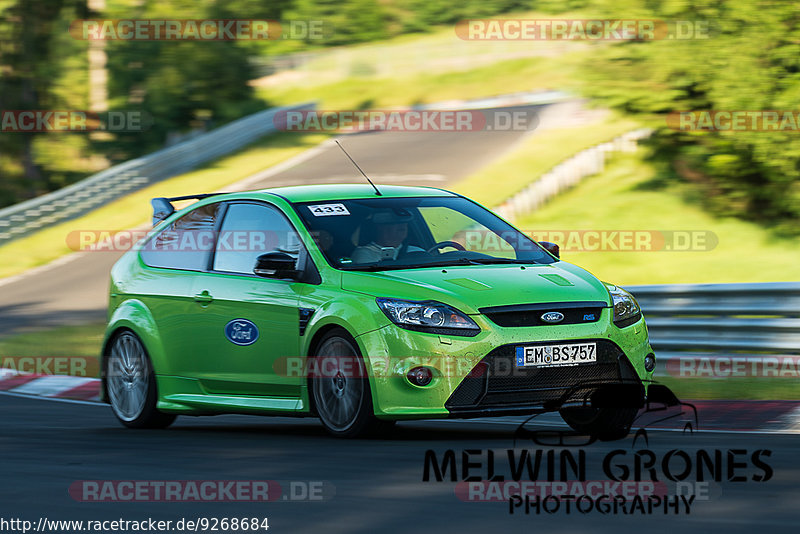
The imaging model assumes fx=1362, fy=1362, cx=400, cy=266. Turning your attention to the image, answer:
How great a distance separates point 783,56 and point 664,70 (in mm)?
1986

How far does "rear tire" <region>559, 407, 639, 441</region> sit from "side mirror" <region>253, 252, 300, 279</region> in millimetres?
1902

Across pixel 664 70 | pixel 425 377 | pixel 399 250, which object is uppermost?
pixel 664 70

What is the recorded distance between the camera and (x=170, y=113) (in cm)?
3512

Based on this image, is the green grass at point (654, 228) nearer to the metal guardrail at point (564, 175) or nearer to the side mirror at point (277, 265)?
the metal guardrail at point (564, 175)

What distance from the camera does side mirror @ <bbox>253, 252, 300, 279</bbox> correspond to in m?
8.52

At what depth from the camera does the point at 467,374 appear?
7.71 metres

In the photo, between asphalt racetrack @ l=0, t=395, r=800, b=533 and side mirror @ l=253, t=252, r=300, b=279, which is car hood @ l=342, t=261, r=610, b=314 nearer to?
side mirror @ l=253, t=252, r=300, b=279

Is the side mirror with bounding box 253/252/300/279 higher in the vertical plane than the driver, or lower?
lower

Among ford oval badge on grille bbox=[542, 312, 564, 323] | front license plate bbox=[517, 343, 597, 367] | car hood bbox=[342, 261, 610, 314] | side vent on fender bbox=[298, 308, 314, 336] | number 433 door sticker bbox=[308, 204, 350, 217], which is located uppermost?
number 433 door sticker bbox=[308, 204, 350, 217]

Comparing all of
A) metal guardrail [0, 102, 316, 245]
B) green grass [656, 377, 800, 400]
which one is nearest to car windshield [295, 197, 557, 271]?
green grass [656, 377, 800, 400]

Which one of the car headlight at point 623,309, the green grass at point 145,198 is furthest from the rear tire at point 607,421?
the green grass at point 145,198

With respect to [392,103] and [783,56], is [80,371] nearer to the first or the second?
[783,56]

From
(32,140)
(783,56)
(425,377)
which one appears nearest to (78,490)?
(425,377)

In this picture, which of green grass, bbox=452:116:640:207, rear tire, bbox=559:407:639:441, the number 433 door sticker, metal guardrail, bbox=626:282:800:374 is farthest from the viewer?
green grass, bbox=452:116:640:207
